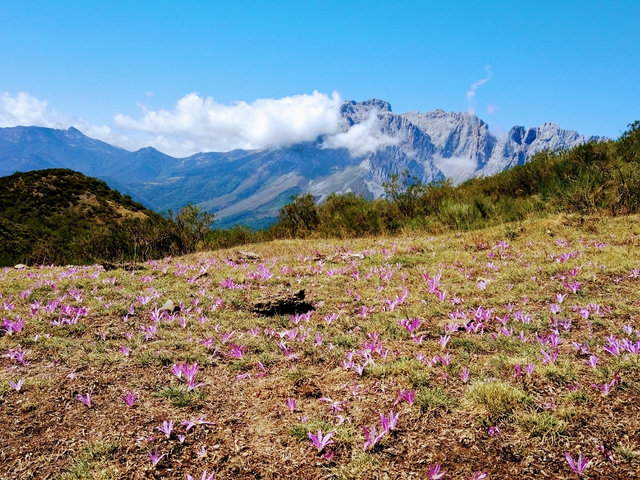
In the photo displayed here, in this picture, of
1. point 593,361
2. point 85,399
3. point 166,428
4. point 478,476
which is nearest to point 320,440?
point 478,476

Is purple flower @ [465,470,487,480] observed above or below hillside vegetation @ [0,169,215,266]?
below

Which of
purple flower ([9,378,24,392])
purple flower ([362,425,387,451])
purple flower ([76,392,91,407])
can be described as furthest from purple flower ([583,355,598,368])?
purple flower ([9,378,24,392])

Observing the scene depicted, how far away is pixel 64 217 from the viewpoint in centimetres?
3528

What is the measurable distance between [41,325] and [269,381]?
12.2ft

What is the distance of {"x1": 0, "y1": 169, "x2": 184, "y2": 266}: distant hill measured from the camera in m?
17.0

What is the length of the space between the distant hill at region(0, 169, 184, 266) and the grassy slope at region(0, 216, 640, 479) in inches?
459

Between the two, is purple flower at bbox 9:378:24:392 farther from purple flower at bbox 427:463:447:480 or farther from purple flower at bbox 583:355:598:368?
purple flower at bbox 583:355:598:368

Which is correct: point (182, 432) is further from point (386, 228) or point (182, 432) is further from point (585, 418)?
point (386, 228)

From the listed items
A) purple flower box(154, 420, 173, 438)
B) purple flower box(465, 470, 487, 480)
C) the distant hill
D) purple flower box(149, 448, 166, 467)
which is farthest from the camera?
the distant hill

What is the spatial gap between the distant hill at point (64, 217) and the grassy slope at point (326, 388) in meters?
11.7

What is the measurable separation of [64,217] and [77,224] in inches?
101

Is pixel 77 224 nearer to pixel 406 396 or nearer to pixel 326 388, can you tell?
pixel 326 388

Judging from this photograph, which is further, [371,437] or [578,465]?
[371,437]

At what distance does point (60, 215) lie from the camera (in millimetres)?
35625
